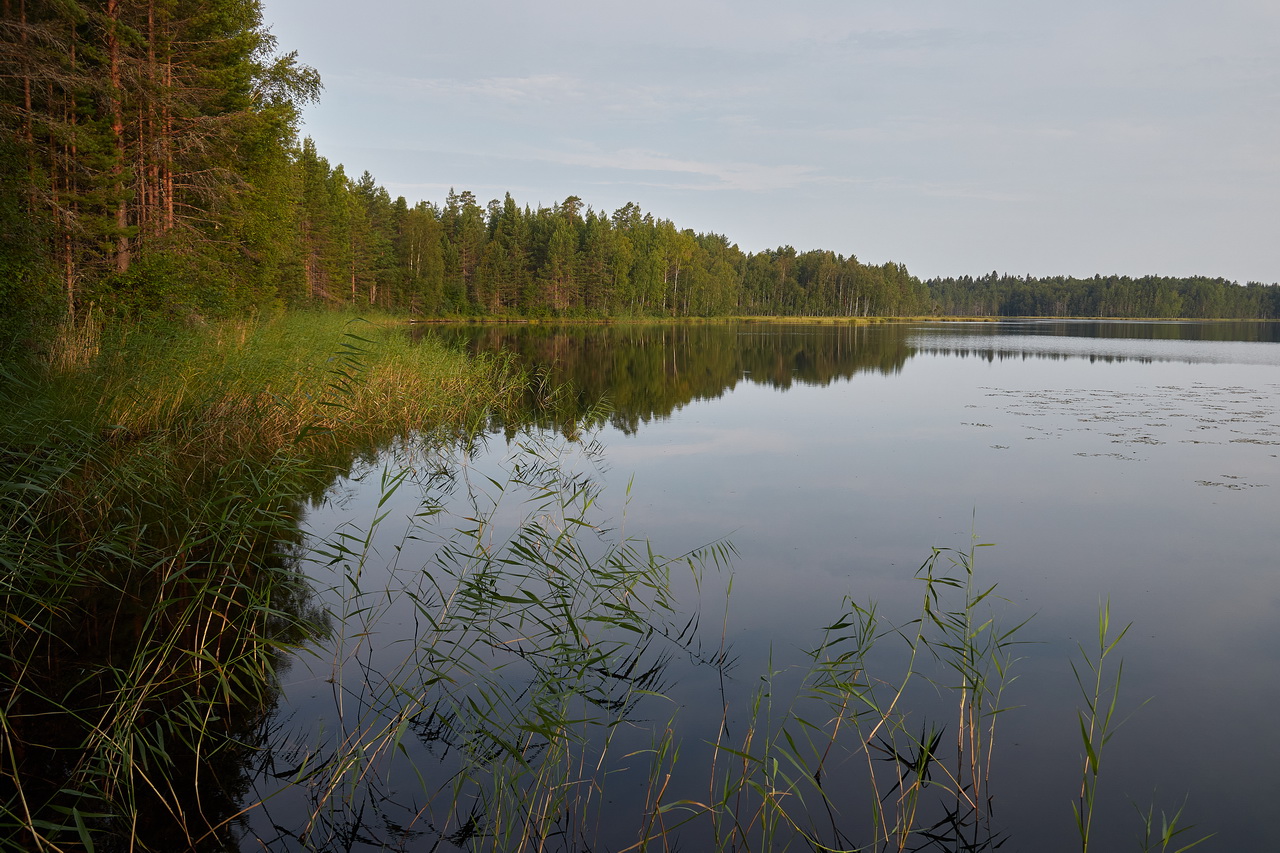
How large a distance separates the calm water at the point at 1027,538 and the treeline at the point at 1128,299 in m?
157

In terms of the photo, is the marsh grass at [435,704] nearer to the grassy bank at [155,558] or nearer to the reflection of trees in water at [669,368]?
the grassy bank at [155,558]

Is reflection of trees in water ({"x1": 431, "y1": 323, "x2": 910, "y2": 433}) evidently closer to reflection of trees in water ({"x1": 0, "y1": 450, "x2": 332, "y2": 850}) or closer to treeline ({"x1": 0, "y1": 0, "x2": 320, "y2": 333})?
treeline ({"x1": 0, "y1": 0, "x2": 320, "y2": 333})

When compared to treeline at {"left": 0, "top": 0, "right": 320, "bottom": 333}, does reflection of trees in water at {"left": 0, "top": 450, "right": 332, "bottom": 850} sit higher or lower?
lower

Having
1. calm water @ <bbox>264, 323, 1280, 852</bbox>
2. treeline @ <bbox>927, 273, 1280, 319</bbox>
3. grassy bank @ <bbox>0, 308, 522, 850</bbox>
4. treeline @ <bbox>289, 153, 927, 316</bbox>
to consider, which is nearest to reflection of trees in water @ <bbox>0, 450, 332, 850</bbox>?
grassy bank @ <bbox>0, 308, 522, 850</bbox>

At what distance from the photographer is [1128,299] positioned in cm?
15175

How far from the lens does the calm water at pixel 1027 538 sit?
4164 mm

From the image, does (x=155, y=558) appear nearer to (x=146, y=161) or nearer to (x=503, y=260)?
(x=146, y=161)

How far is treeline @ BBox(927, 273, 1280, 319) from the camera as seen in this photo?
15000 centimetres

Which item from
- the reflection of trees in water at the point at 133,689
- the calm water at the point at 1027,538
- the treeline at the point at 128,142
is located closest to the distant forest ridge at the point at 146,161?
the treeline at the point at 128,142

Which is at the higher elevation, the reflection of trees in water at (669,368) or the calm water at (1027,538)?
the reflection of trees in water at (669,368)

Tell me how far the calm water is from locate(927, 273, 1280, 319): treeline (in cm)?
15740

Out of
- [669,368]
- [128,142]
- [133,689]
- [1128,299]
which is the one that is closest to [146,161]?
[128,142]

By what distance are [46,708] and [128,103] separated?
1747 cm

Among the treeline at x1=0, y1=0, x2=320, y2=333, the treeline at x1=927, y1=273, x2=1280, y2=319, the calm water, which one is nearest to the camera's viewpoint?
the calm water
